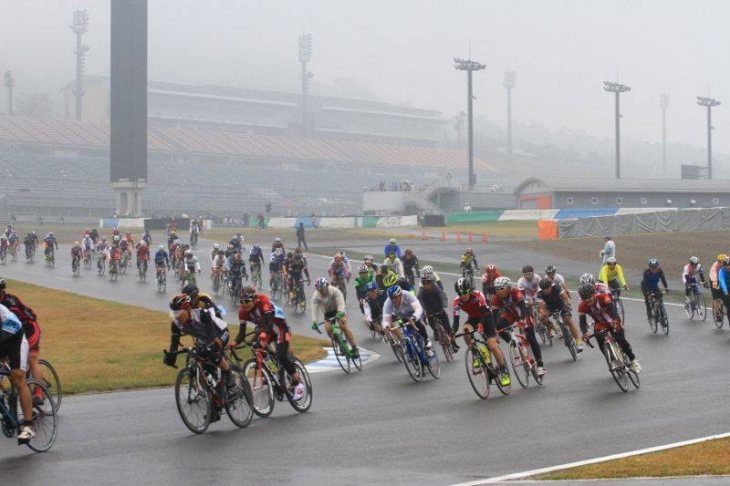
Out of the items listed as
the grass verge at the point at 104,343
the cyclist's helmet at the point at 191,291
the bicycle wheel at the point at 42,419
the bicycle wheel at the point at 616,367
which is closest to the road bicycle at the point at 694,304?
the grass verge at the point at 104,343

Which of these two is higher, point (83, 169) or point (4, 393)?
point (83, 169)

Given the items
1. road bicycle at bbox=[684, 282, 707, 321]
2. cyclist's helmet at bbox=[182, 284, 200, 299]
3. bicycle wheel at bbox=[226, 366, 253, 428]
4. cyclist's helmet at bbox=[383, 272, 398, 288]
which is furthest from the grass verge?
road bicycle at bbox=[684, 282, 707, 321]

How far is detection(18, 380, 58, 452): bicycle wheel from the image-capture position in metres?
12.4

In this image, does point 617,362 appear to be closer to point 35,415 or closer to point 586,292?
point 586,292

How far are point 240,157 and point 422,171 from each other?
109ft

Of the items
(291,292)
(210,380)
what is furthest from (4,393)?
(291,292)

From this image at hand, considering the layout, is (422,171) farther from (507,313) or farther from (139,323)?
(507,313)

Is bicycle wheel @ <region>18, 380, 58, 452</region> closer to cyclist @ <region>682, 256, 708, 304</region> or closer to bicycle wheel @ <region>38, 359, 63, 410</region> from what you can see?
bicycle wheel @ <region>38, 359, 63, 410</region>

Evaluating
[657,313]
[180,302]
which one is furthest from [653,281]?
[180,302]

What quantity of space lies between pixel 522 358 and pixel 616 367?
147 cm

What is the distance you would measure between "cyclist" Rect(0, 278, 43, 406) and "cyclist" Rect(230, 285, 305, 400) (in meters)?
2.68

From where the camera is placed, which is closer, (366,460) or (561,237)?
(366,460)

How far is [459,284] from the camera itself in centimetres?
1672

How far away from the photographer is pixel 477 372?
1633 cm
